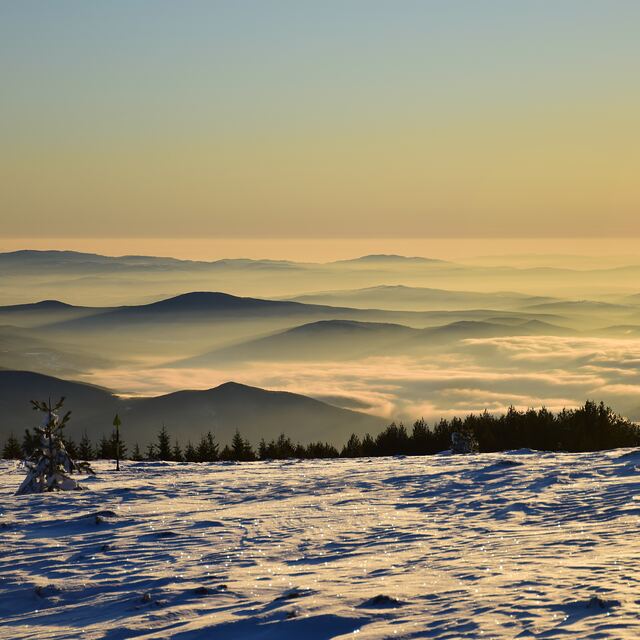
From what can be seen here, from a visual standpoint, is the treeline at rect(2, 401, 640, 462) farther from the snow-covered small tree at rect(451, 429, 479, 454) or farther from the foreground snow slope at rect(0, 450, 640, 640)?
the foreground snow slope at rect(0, 450, 640, 640)

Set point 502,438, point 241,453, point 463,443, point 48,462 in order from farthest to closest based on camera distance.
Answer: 1. point 241,453
2. point 502,438
3. point 463,443
4. point 48,462

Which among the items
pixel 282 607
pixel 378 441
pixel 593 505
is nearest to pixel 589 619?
pixel 282 607

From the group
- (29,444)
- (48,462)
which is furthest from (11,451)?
(29,444)

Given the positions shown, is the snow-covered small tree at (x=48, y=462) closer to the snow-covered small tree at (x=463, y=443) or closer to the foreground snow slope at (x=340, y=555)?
the foreground snow slope at (x=340, y=555)

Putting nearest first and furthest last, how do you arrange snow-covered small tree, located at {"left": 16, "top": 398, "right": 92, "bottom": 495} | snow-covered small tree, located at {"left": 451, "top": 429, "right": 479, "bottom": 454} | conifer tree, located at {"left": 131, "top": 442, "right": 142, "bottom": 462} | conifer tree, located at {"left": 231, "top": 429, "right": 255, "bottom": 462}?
snow-covered small tree, located at {"left": 16, "top": 398, "right": 92, "bottom": 495}
snow-covered small tree, located at {"left": 451, "top": 429, "right": 479, "bottom": 454}
conifer tree, located at {"left": 231, "top": 429, "right": 255, "bottom": 462}
conifer tree, located at {"left": 131, "top": 442, "right": 142, "bottom": 462}

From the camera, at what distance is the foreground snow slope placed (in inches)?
404

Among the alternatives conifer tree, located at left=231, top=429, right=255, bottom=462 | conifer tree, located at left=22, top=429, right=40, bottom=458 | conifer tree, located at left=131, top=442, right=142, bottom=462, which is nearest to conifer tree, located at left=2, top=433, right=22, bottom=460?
conifer tree, located at left=131, top=442, right=142, bottom=462

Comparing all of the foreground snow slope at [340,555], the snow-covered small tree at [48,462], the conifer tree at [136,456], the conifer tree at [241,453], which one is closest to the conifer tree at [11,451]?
the conifer tree at [136,456]

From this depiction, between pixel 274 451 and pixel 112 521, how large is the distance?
83.9ft

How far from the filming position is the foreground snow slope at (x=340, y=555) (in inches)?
404

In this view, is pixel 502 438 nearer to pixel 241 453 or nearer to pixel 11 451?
pixel 241 453

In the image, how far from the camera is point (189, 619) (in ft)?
36.4

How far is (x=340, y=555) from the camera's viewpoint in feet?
47.9

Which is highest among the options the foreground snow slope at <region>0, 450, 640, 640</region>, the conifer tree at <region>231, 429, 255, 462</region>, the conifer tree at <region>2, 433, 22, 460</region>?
the conifer tree at <region>2, 433, 22, 460</region>
